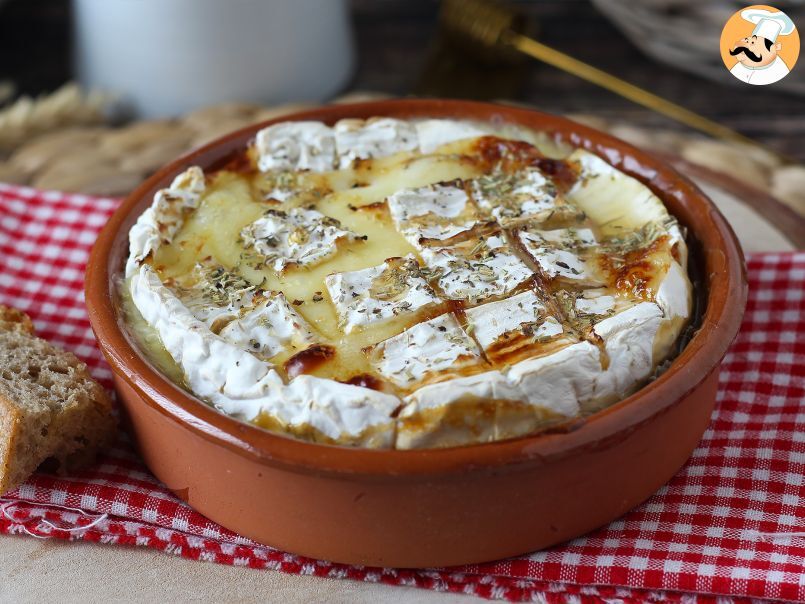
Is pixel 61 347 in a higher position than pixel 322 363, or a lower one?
Answer: lower

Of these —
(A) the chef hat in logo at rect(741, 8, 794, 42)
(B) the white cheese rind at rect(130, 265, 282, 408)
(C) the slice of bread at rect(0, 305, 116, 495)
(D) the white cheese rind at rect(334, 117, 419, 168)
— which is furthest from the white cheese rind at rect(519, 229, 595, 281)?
(C) the slice of bread at rect(0, 305, 116, 495)

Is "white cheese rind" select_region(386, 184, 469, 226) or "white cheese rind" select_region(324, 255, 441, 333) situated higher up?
"white cheese rind" select_region(386, 184, 469, 226)

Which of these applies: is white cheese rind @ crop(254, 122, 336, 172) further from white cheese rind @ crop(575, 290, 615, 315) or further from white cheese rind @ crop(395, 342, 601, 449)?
white cheese rind @ crop(395, 342, 601, 449)

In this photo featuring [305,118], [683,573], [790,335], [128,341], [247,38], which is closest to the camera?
[683,573]

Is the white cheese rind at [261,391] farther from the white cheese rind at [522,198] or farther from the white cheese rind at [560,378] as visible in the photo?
the white cheese rind at [522,198]

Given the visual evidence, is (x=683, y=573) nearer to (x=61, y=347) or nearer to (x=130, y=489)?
(x=130, y=489)

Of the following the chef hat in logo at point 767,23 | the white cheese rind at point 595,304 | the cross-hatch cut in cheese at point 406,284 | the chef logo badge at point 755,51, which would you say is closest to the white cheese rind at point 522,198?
the cross-hatch cut in cheese at point 406,284

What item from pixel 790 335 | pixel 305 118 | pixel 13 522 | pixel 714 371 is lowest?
pixel 13 522

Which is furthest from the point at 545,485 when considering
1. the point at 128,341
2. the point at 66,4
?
the point at 66,4

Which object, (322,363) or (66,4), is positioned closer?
(322,363)
